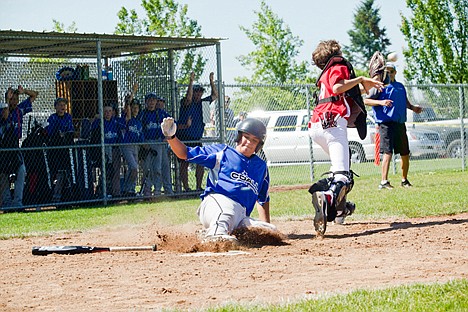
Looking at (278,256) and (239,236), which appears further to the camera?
(239,236)

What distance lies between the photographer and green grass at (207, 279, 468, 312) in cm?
509

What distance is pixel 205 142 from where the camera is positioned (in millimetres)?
18312

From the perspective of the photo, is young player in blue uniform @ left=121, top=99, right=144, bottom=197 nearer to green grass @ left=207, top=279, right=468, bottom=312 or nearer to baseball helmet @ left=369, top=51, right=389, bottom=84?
baseball helmet @ left=369, top=51, right=389, bottom=84

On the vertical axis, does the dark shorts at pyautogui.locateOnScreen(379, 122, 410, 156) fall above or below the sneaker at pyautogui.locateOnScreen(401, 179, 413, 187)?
above

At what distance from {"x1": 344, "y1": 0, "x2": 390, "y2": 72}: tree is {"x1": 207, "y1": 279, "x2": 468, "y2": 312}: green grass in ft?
271

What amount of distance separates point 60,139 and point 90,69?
2894 millimetres

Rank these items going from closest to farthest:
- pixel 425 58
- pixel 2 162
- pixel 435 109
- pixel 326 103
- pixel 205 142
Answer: pixel 326 103
pixel 2 162
pixel 205 142
pixel 435 109
pixel 425 58

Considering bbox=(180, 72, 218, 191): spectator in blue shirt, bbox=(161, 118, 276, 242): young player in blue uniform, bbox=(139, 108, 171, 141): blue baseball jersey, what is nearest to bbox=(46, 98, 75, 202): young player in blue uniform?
bbox=(139, 108, 171, 141): blue baseball jersey

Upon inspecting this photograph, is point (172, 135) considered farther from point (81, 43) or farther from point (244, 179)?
point (81, 43)

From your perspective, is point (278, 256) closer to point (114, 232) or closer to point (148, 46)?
point (114, 232)

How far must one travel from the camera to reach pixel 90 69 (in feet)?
60.7

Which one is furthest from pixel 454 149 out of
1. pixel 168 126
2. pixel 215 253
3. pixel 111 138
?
pixel 215 253

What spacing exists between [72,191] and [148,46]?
3969 mm

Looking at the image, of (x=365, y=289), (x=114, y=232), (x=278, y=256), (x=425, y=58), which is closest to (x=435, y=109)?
(x=425, y=58)
